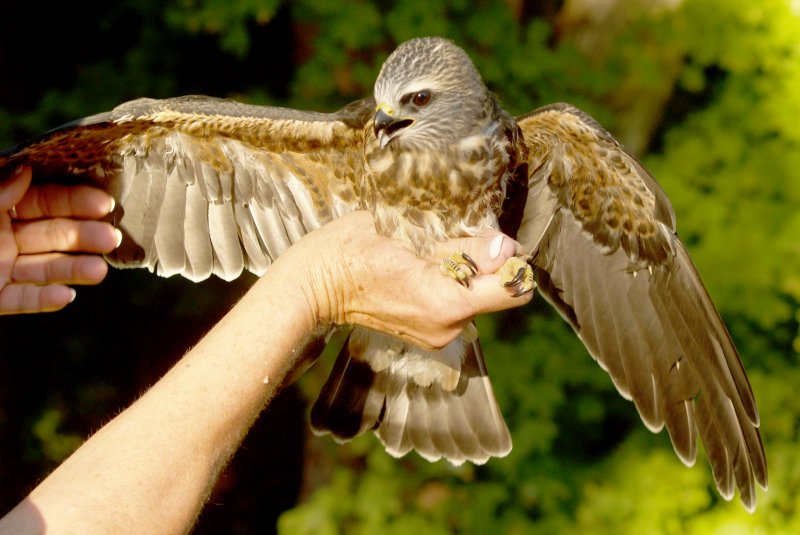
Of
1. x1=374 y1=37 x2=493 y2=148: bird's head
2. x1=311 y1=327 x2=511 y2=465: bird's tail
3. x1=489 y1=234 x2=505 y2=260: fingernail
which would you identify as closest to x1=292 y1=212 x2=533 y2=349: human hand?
x1=489 y1=234 x2=505 y2=260: fingernail

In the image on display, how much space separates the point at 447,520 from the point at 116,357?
3.20 metres

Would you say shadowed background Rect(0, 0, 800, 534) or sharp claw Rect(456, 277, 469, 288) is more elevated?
sharp claw Rect(456, 277, 469, 288)

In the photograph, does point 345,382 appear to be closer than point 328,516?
Yes

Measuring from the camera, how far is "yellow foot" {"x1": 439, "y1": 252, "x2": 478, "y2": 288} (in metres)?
2.85

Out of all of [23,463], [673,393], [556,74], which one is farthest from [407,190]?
[23,463]

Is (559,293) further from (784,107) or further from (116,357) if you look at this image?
(116,357)

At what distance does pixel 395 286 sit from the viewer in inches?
113

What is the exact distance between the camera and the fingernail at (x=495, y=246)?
293cm

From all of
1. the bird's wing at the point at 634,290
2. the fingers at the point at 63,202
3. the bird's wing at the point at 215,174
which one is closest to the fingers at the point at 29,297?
the fingers at the point at 63,202

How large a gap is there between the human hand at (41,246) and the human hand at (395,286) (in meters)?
0.90

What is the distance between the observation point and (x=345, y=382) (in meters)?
3.73

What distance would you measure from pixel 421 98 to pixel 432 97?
6 centimetres

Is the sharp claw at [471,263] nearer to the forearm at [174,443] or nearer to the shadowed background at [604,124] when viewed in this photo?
the forearm at [174,443]

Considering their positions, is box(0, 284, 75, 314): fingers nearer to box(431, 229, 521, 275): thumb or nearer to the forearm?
the forearm
